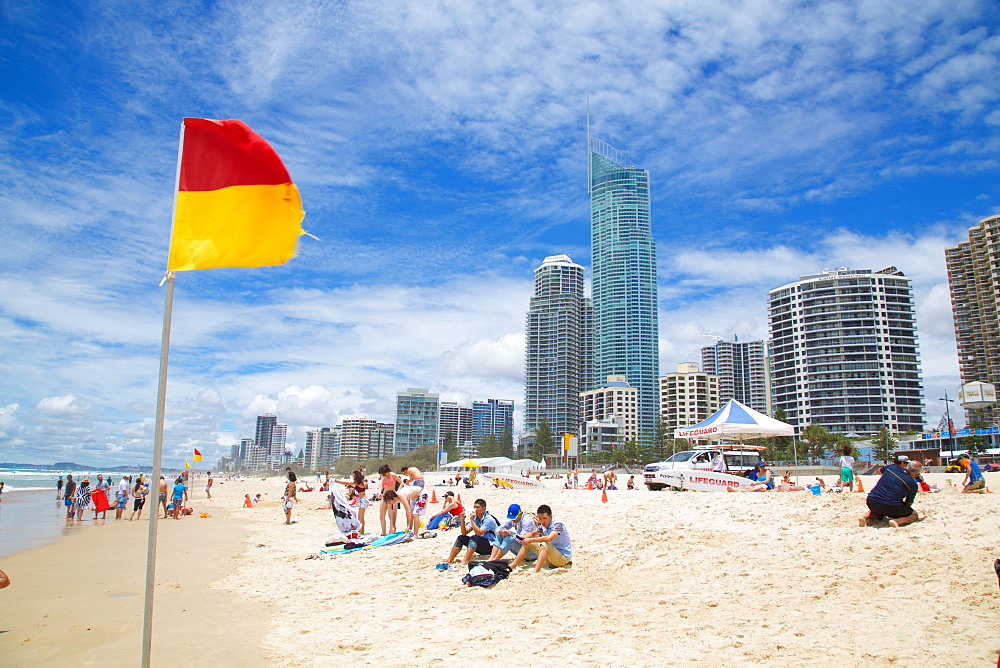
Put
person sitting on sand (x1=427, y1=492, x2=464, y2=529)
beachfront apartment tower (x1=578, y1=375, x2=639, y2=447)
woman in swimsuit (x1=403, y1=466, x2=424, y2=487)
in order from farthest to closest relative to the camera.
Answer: beachfront apartment tower (x1=578, y1=375, x2=639, y2=447) → woman in swimsuit (x1=403, y1=466, x2=424, y2=487) → person sitting on sand (x1=427, y1=492, x2=464, y2=529)

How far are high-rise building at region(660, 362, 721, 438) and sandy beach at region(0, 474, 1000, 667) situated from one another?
153623 mm

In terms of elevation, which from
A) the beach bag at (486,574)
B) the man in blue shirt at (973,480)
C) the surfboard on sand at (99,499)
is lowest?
the surfboard on sand at (99,499)

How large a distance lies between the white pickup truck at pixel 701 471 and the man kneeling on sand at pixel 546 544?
11.0m

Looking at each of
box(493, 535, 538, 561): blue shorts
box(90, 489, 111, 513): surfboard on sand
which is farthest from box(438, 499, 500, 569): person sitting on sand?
box(90, 489, 111, 513): surfboard on sand

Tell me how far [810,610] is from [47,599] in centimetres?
1001

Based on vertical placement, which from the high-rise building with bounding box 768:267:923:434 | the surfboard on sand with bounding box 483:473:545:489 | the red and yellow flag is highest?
the high-rise building with bounding box 768:267:923:434

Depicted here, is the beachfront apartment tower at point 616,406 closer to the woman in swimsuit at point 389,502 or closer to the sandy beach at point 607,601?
the woman in swimsuit at point 389,502

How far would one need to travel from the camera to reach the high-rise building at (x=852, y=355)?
112 metres

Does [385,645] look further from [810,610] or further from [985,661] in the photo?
[985,661]

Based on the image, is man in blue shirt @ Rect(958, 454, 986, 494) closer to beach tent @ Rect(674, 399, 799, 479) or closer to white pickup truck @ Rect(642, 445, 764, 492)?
white pickup truck @ Rect(642, 445, 764, 492)

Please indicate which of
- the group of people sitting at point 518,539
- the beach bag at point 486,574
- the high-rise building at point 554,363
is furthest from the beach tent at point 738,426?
the high-rise building at point 554,363

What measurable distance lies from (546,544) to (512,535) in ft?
2.08

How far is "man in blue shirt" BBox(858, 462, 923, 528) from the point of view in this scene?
8.78m

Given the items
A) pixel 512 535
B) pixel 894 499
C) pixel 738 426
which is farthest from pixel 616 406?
pixel 512 535
